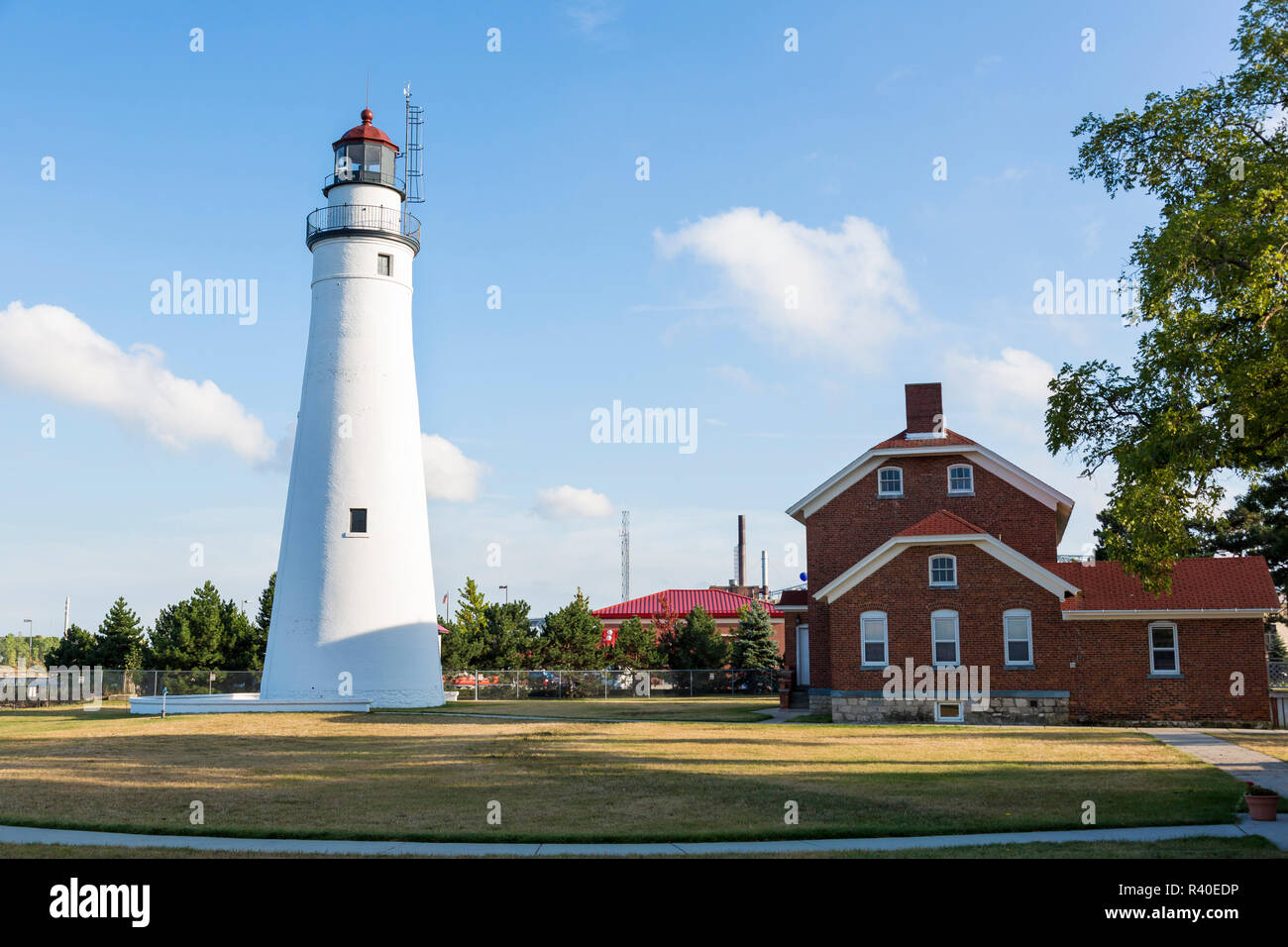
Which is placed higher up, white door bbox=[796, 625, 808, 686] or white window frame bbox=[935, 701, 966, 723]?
white door bbox=[796, 625, 808, 686]

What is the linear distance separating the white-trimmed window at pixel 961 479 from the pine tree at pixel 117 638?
138 ft

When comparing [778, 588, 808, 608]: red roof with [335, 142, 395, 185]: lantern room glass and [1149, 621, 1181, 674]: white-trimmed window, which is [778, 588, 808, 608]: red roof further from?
[335, 142, 395, 185]: lantern room glass

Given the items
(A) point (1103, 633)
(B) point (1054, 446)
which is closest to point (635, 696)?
(A) point (1103, 633)

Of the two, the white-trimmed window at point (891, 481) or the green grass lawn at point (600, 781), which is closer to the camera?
the green grass lawn at point (600, 781)

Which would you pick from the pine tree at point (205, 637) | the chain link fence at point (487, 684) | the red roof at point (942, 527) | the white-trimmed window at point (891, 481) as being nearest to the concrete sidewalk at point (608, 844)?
the red roof at point (942, 527)

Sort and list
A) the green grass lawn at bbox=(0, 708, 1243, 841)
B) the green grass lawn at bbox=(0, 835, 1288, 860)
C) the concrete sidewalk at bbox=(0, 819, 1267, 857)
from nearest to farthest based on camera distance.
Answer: the green grass lawn at bbox=(0, 835, 1288, 860) → the concrete sidewalk at bbox=(0, 819, 1267, 857) → the green grass lawn at bbox=(0, 708, 1243, 841)

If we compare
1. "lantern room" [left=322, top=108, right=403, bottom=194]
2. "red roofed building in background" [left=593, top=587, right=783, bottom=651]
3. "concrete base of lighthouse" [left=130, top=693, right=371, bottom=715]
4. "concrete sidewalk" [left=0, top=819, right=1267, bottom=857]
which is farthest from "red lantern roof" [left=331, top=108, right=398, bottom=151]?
Answer: "red roofed building in background" [left=593, top=587, right=783, bottom=651]

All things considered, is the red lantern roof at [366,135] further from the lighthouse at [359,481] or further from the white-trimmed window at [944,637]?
the white-trimmed window at [944,637]

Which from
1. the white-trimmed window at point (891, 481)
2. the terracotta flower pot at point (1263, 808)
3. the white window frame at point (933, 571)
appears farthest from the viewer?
the white-trimmed window at point (891, 481)

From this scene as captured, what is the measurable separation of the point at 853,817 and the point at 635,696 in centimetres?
3706

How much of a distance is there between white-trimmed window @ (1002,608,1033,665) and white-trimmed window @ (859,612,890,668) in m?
3.57

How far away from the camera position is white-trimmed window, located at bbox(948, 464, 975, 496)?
35.8 meters

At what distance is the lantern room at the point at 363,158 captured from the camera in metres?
37.3

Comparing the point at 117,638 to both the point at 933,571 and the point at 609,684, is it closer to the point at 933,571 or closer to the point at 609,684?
the point at 609,684
